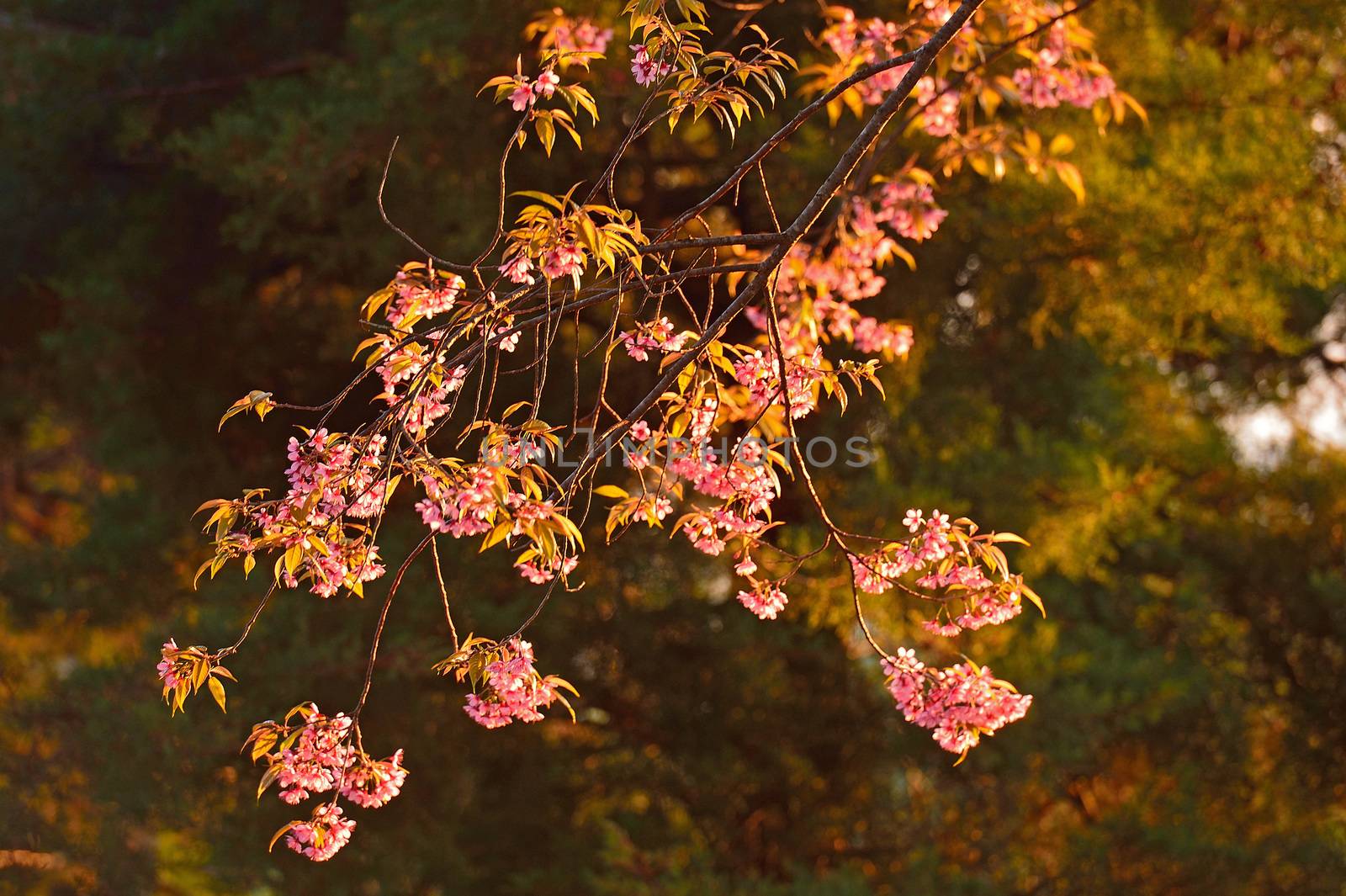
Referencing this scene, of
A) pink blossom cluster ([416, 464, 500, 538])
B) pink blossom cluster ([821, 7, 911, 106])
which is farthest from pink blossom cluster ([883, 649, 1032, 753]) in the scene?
pink blossom cluster ([821, 7, 911, 106])

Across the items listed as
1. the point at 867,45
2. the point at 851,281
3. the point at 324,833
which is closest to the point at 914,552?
the point at 324,833

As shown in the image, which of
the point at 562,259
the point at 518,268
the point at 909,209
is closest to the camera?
the point at 562,259

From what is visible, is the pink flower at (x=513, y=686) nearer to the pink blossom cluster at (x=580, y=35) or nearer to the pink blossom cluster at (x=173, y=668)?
the pink blossom cluster at (x=173, y=668)

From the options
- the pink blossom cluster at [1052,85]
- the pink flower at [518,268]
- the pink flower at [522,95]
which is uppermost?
the pink flower at [522,95]

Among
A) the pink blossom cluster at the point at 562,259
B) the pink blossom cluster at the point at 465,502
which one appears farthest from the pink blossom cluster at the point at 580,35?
the pink blossom cluster at the point at 465,502

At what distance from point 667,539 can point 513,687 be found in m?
3.21

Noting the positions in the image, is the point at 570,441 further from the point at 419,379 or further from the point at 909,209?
the point at 909,209

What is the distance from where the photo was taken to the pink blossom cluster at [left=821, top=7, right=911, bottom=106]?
3.02 meters

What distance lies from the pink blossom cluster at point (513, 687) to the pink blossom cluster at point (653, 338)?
547mm

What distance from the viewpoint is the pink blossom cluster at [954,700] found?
1978 mm

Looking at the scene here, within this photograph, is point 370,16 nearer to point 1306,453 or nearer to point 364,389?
point 364,389

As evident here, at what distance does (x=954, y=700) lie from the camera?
1.98 meters

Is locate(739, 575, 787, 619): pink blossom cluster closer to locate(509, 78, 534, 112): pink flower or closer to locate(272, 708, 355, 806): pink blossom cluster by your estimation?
locate(272, 708, 355, 806): pink blossom cluster

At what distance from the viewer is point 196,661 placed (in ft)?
5.76
